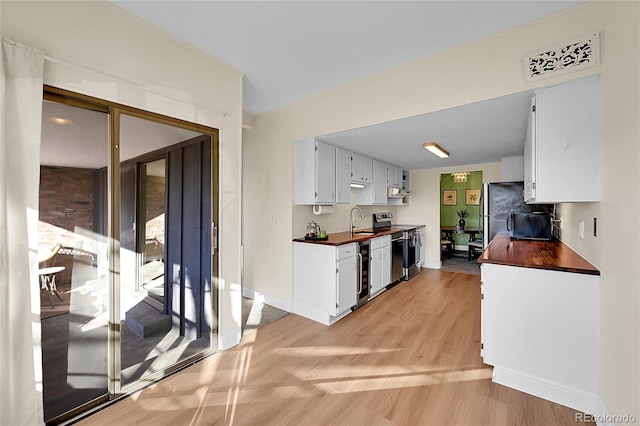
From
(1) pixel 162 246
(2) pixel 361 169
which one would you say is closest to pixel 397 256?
(2) pixel 361 169

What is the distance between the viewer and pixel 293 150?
142 inches

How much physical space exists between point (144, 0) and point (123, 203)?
55.3 inches

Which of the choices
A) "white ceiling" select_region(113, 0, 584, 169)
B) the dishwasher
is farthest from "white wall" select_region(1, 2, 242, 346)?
the dishwasher

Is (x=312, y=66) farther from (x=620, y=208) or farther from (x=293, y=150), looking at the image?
(x=620, y=208)

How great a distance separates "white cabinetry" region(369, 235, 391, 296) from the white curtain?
11.0 feet

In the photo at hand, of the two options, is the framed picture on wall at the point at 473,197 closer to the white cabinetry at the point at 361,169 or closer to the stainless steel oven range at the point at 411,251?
the stainless steel oven range at the point at 411,251

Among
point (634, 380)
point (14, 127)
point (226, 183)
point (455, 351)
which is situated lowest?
point (455, 351)

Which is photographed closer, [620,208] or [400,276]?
[620,208]

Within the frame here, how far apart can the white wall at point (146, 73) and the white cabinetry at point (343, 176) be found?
61.5 inches

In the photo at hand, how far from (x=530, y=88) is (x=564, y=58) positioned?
236 mm

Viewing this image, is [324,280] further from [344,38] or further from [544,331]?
[344,38]

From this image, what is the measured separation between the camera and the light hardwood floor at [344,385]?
1761mm

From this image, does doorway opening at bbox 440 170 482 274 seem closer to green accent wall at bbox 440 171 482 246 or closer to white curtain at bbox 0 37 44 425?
green accent wall at bbox 440 171 482 246

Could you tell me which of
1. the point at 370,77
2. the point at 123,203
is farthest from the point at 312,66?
the point at 123,203
